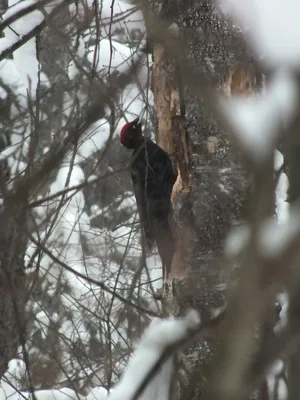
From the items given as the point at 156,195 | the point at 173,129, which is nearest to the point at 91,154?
the point at 156,195

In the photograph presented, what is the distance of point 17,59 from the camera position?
459cm

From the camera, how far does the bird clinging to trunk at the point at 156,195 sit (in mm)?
2787

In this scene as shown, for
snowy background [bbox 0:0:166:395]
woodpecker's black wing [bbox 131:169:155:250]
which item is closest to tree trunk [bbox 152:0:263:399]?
snowy background [bbox 0:0:166:395]

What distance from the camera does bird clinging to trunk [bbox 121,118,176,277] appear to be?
2.79 metres

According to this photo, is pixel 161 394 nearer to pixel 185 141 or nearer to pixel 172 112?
pixel 185 141

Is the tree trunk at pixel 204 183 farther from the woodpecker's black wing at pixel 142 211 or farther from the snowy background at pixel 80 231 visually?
the woodpecker's black wing at pixel 142 211

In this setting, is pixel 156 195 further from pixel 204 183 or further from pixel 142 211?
pixel 204 183

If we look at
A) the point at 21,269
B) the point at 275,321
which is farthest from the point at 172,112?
the point at 21,269

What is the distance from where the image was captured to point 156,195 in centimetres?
337

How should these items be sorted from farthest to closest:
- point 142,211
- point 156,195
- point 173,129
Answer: point 142,211 < point 156,195 < point 173,129

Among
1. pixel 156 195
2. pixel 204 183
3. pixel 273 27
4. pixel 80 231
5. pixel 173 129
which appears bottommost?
pixel 273 27

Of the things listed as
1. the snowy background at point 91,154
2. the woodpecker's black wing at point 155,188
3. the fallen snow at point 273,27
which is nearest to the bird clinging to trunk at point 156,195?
the woodpecker's black wing at point 155,188

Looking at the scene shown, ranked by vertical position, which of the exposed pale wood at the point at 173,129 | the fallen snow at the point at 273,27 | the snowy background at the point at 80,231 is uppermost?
the snowy background at the point at 80,231

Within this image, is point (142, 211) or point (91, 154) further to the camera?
point (91, 154)
